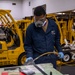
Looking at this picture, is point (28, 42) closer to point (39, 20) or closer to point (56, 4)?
point (39, 20)

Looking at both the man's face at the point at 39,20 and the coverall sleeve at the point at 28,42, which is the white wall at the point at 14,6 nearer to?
the coverall sleeve at the point at 28,42

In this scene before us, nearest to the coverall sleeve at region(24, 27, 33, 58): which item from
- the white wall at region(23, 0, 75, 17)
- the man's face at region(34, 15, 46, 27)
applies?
the man's face at region(34, 15, 46, 27)

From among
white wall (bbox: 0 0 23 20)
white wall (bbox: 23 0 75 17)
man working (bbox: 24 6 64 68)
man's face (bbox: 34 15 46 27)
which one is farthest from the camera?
white wall (bbox: 0 0 23 20)

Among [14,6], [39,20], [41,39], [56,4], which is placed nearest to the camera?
[39,20]

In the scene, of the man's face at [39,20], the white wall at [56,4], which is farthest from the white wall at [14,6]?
the man's face at [39,20]

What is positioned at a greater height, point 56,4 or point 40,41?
point 56,4

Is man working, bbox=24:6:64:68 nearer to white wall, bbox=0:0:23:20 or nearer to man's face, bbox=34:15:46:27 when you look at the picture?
man's face, bbox=34:15:46:27

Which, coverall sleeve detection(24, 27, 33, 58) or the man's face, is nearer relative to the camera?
the man's face

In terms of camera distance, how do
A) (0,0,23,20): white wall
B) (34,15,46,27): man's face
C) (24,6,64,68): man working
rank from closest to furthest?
(34,15,46,27): man's face < (24,6,64,68): man working < (0,0,23,20): white wall

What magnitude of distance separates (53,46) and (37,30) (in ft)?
1.37

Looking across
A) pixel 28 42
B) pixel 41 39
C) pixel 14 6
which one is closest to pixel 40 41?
pixel 41 39

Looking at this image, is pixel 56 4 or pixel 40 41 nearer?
pixel 40 41

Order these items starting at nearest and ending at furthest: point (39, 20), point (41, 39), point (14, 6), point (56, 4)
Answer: point (39, 20)
point (41, 39)
point (56, 4)
point (14, 6)

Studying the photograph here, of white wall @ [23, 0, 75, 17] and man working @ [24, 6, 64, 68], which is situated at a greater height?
white wall @ [23, 0, 75, 17]
